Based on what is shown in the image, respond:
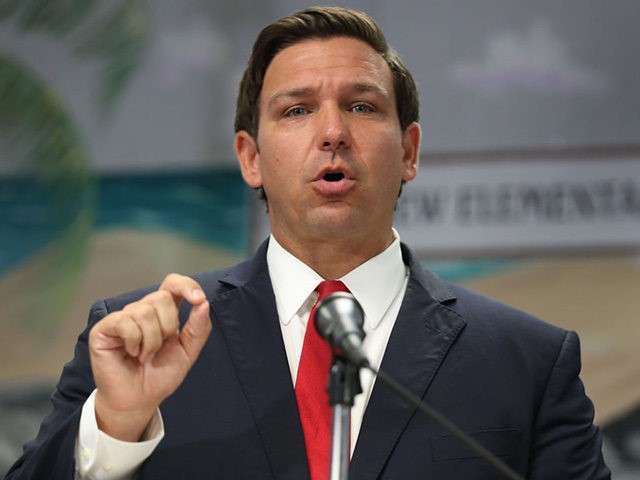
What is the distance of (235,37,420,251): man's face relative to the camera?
221 cm

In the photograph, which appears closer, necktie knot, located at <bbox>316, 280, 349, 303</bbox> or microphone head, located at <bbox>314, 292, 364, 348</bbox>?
microphone head, located at <bbox>314, 292, 364, 348</bbox>

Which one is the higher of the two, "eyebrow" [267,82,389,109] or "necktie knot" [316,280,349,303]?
"eyebrow" [267,82,389,109]

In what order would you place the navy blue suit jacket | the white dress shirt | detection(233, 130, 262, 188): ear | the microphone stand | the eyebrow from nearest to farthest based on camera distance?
the microphone stand → the navy blue suit jacket → the white dress shirt → the eyebrow → detection(233, 130, 262, 188): ear

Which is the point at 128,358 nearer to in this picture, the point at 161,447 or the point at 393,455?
the point at 161,447

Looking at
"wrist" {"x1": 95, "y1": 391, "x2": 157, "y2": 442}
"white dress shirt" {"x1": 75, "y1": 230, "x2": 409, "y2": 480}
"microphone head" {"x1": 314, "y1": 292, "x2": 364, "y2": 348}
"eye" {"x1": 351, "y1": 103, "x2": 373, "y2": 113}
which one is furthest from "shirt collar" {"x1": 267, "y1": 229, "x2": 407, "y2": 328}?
"microphone head" {"x1": 314, "y1": 292, "x2": 364, "y2": 348}

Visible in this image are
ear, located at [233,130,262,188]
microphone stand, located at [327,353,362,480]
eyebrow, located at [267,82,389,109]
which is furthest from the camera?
ear, located at [233,130,262,188]

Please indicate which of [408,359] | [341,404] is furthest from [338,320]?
[408,359]

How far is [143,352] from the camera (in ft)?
5.78

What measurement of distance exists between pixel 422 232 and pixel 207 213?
82 centimetres

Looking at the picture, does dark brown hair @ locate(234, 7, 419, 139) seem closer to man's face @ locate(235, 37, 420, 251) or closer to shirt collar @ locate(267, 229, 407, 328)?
man's face @ locate(235, 37, 420, 251)

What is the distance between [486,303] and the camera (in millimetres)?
2328

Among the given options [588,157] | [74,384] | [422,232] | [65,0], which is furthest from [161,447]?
[65,0]

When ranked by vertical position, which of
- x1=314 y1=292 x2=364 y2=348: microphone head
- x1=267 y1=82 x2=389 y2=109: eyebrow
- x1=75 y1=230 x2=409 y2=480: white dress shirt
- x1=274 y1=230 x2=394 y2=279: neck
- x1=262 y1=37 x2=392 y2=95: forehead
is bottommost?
x1=75 y1=230 x2=409 y2=480: white dress shirt

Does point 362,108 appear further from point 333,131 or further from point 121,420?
point 121,420
